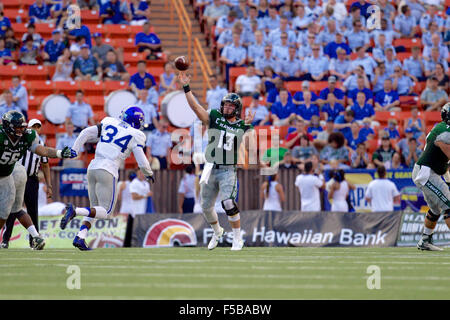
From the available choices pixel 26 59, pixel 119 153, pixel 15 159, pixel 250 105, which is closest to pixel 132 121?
pixel 119 153

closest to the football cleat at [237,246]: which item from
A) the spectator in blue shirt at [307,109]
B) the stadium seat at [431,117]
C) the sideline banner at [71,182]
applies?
the sideline banner at [71,182]

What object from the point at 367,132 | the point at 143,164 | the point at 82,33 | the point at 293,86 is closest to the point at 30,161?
the point at 143,164

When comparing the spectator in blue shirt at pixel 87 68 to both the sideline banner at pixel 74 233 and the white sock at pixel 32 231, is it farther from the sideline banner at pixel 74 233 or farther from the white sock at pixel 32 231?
the white sock at pixel 32 231

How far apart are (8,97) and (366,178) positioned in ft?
25.5

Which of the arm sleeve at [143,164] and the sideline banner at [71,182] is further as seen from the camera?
the sideline banner at [71,182]

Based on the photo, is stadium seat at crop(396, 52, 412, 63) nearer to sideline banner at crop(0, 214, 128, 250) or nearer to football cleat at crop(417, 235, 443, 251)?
sideline banner at crop(0, 214, 128, 250)

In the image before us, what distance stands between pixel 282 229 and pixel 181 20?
905 centimetres

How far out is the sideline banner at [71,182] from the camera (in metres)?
18.0

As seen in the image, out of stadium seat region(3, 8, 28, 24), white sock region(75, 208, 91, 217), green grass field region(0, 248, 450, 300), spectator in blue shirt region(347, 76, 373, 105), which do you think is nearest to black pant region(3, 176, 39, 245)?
white sock region(75, 208, 91, 217)

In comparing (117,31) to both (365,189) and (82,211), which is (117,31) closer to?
(365,189)

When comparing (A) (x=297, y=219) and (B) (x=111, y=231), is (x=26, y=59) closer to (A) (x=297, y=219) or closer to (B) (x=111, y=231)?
(B) (x=111, y=231)

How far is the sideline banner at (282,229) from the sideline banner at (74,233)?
0.99 feet

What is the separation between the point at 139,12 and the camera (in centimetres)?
2378

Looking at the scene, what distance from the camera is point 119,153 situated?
42.0 feet
